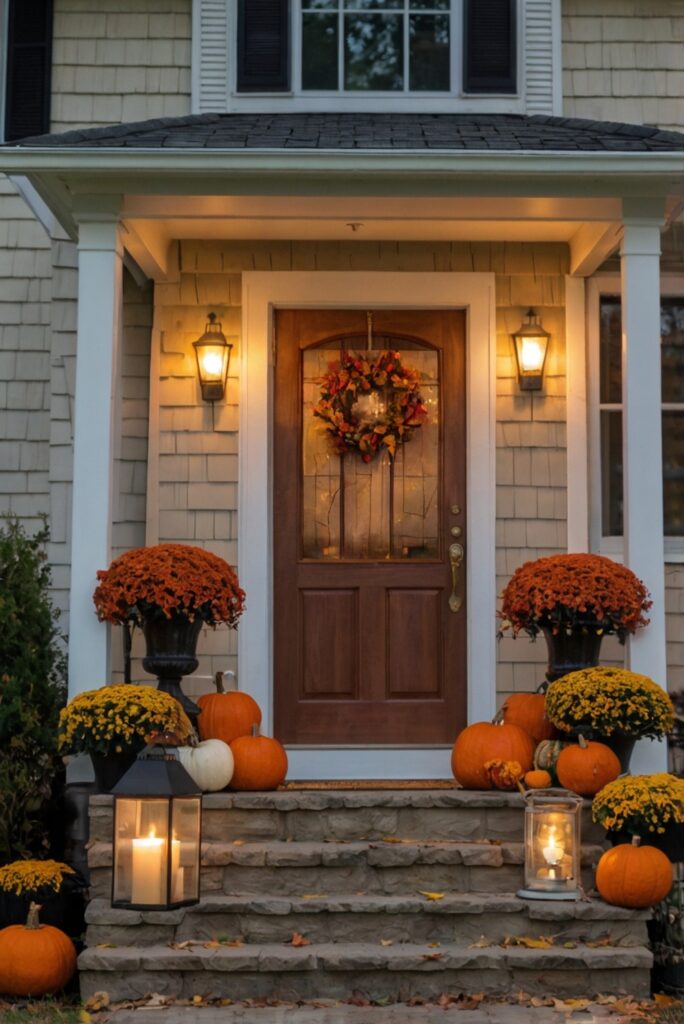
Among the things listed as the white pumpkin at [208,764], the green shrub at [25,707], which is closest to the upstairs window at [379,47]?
the green shrub at [25,707]

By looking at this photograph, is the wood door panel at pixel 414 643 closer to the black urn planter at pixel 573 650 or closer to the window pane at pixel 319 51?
the black urn planter at pixel 573 650

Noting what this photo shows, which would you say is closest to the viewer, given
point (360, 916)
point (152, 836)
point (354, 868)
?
point (152, 836)

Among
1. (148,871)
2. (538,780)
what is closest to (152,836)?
(148,871)

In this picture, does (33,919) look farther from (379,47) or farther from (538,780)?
(379,47)

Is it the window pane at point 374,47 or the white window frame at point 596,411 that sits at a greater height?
the window pane at point 374,47

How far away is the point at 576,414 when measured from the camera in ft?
22.6

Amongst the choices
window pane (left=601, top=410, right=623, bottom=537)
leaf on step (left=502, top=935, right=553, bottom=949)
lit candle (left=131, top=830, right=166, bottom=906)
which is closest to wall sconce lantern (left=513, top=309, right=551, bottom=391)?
window pane (left=601, top=410, right=623, bottom=537)

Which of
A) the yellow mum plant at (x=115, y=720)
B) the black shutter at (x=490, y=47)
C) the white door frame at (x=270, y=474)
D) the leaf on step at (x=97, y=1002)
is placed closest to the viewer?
the leaf on step at (x=97, y=1002)

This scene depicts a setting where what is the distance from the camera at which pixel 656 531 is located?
19.4 ft

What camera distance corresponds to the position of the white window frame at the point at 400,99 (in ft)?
23.2

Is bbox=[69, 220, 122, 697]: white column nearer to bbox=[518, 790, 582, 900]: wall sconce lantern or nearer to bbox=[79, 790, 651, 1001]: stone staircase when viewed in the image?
bbox=[79, 790, 651, 1001]: stone staircase

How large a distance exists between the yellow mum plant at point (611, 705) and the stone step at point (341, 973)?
972mm

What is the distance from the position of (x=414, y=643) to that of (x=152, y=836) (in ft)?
7.28

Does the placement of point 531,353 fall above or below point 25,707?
above
